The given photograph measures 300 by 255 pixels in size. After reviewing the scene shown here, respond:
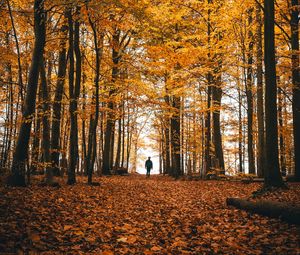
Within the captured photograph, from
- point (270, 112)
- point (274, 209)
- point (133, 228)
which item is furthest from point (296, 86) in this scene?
point (133, 228)

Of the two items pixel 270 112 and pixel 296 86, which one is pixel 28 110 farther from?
pixel 296 86

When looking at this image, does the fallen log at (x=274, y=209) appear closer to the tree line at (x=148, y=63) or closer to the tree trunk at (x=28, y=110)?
the tree line at (x=148, y=63)

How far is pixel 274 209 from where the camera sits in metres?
5.95

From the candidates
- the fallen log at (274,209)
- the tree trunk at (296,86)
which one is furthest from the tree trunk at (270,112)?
the tree trunk at (296,86)

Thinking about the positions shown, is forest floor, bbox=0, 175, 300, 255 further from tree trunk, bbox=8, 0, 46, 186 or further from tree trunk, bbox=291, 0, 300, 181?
tree trunk, bbox=291, 0, 300, 181

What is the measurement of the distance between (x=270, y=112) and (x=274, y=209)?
13.9 feet

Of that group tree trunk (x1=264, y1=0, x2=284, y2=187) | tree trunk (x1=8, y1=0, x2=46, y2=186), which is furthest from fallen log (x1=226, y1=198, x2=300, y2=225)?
tree trunk (x1=8, y1=0, x2=46, y2=186)

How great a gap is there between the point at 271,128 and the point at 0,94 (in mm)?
22732

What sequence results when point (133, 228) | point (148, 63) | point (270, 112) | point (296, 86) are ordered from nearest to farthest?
point (133, 228), point (270, 112), point (296, 86), point (148, 63)

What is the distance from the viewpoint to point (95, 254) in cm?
426

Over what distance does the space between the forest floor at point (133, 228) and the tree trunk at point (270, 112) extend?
0.80 m

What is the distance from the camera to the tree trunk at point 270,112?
9102mm

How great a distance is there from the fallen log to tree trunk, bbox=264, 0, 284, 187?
2343 millimetres

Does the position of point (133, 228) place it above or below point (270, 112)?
below
